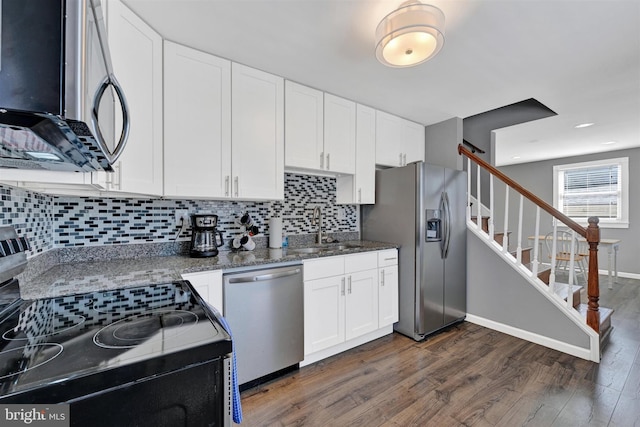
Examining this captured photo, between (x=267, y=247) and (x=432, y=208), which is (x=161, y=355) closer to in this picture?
(x=267, y=247)

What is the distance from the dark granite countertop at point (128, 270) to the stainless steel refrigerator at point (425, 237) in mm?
903

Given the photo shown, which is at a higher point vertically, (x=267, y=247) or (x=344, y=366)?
(x=267, y=247)

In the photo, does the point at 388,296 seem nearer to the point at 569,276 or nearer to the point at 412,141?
the point at 569,276

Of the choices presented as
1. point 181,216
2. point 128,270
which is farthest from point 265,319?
point 181,216

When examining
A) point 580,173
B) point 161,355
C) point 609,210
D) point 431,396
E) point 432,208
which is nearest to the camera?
point 161,355

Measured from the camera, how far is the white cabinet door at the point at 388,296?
2662 millimetres

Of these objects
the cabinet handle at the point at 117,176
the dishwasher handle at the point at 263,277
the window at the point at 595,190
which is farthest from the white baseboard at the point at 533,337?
the window at the point at 595,190

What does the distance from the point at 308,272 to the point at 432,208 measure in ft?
4.62

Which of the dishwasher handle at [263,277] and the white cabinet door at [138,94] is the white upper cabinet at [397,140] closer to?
the dishwasher handle at [263,277]

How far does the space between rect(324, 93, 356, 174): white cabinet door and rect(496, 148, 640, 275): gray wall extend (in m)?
2.32

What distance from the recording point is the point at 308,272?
2.18m

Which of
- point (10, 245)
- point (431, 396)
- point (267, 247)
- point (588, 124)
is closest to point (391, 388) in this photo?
point (431, 396)

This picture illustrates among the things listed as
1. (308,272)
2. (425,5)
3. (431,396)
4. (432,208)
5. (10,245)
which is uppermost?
(425,5)

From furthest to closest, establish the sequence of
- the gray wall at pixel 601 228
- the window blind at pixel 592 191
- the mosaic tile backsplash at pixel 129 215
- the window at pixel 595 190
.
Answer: the window blind at pixel 592 191 → the window at pixel 595 190 → the gray wall at pixel 601 228 → the mosaic tile backsplash at pixel 129 215
